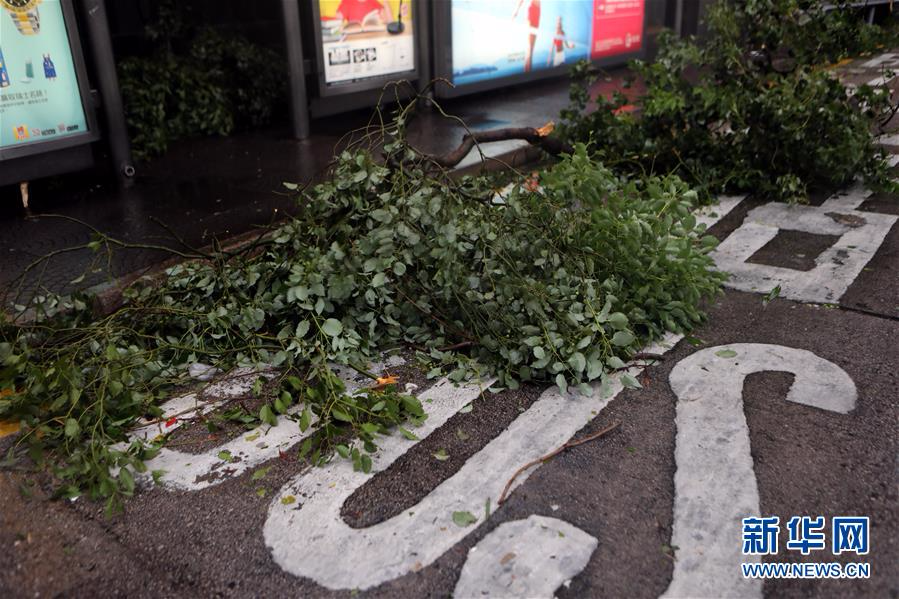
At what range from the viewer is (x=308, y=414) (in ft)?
10.5

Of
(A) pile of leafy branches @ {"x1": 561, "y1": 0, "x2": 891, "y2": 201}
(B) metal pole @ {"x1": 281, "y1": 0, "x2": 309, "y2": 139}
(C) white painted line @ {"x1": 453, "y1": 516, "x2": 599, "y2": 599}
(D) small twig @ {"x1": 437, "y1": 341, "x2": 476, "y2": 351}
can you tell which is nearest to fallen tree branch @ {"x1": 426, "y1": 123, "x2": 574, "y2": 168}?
(A) pile of leafy branches @ {"x1": 561, "y1": 0, "x2": 891, "y2": 201}

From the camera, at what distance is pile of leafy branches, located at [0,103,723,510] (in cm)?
330

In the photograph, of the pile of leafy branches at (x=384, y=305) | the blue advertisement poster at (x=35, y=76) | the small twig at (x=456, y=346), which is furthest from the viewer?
the blue advertisement poster at (x=35, y=76)

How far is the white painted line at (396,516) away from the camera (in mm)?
2465

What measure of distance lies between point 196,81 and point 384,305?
5304mm

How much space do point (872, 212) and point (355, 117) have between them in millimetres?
5612

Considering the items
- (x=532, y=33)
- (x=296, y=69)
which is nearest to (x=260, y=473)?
(x=296, y=69)

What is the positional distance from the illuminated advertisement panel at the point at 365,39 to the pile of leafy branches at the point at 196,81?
77 cm

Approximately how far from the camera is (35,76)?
5.72m

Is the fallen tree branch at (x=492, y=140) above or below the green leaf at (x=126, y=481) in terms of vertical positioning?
above

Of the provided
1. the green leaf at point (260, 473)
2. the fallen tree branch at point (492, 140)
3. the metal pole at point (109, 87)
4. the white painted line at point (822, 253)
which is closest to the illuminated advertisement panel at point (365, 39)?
the metal pole at point (109, 87)

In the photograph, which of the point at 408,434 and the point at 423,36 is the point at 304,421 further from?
the point at 423,36

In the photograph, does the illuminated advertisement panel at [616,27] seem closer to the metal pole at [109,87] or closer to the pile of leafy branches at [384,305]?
the metal pole at [109,87]

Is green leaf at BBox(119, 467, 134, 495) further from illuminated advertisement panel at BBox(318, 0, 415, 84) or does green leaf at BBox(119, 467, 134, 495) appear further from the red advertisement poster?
the red advertisement poster
